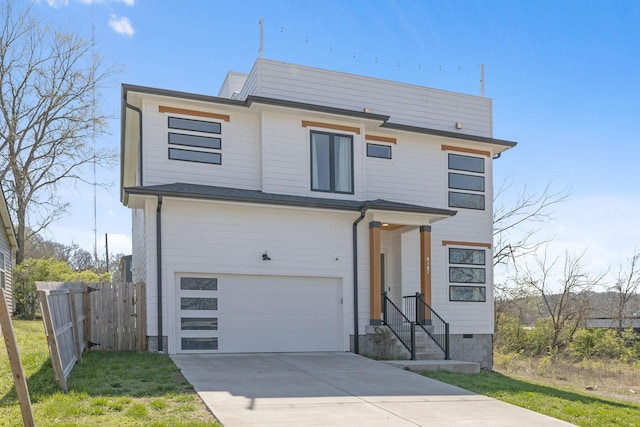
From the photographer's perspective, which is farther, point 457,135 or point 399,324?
point 457,135

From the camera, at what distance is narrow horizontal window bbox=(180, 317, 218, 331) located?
1296 cm

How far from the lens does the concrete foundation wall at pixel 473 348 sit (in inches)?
647

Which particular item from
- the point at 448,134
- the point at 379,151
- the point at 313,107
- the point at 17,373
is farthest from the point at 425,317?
the point at 17,373

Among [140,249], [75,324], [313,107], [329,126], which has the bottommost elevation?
[75,324]

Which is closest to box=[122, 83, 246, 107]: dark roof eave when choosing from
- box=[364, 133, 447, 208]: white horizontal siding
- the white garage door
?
box=[364, 133, 447, 208]: white horizontal siding

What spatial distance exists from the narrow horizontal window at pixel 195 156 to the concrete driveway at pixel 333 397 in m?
4.76

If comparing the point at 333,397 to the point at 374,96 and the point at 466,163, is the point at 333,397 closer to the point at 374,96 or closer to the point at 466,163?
the point at 374,96

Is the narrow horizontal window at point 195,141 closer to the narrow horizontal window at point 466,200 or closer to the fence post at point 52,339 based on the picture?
the narrow horizontal window at point 466,200

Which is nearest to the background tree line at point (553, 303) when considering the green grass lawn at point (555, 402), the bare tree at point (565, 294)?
the bare tree at point (565, 294)

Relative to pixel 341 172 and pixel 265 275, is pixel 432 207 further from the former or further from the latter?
pixel 265 275

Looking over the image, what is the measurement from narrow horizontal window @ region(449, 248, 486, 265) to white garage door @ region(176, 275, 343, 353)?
3918mm

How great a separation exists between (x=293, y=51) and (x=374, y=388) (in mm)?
10223

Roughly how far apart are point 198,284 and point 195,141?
11.3ft

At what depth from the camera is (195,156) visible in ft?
46.6
